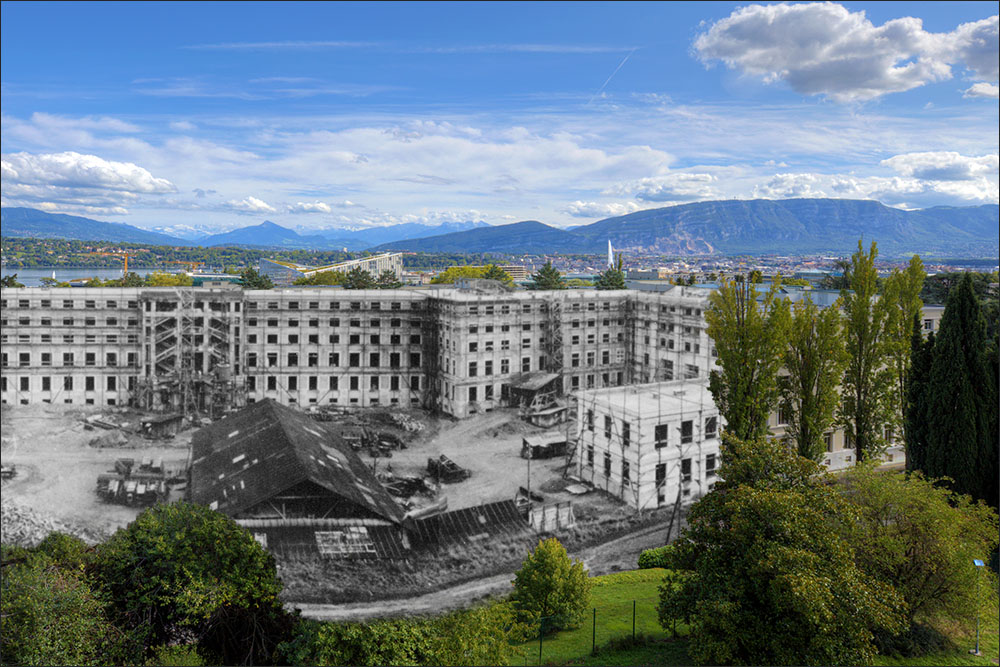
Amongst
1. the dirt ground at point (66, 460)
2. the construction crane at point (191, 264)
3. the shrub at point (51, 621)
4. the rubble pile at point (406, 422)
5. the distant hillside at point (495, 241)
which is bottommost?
the shrub at point (51, 621)

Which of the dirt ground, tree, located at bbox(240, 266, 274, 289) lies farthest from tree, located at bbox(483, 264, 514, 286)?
the dirt ground

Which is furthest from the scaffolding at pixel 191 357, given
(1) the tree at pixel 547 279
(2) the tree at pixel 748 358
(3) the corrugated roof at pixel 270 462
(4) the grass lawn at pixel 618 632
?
(2) the tree at pixel 748 358

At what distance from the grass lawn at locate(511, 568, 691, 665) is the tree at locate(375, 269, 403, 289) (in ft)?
23.3

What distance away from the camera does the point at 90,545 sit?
1218 cm

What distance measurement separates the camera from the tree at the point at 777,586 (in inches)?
324

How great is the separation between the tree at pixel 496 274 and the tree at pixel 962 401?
884 cm

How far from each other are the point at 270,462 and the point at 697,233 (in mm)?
9972

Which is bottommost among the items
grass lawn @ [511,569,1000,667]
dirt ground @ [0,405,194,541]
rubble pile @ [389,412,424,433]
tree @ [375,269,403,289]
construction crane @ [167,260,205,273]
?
grass lawn @ [511,569,1000,667]

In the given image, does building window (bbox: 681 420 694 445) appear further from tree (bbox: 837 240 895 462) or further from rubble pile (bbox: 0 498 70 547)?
rubble pile (bbox: 0 498 70 547)

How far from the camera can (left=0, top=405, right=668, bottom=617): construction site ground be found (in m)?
12.1

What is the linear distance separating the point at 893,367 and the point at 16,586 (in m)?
16.1

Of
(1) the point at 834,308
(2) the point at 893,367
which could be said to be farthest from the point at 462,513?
(2) the point at 893,367

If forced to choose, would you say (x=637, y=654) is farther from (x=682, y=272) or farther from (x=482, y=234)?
(x=482, y=234)

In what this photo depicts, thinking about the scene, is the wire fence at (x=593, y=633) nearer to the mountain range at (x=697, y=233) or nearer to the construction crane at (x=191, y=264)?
the mountain range at (x=697, y=233)
